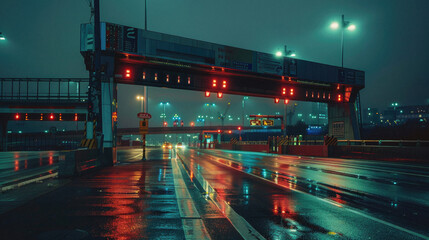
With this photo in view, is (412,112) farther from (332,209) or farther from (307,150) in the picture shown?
(332,209)

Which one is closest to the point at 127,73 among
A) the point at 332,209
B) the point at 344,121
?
the point at 332,209

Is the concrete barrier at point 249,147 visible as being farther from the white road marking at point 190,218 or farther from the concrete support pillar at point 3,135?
the concrete support pillar at point 3,135

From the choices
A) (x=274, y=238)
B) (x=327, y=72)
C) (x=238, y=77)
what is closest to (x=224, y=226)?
(x=274, y=238)

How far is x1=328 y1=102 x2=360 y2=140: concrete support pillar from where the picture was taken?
35250mm

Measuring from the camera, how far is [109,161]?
18.3 m

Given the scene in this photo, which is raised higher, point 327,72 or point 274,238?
point 327,72

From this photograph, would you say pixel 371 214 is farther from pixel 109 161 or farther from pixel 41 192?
pixel 109 161

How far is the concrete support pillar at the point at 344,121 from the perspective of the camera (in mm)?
35250

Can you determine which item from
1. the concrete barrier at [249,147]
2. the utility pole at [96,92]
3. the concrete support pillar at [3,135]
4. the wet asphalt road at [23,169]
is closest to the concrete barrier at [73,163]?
the wet asphalt road at [23,169]

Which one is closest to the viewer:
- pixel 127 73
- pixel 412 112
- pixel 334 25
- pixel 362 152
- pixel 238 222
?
pixel 238 222

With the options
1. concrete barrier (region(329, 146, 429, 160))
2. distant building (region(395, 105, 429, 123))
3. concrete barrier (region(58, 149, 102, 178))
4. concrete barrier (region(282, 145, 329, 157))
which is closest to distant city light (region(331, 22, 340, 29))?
concrete barrier (region(329, 146, 429, 160))

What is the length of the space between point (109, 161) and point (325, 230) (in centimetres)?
1571

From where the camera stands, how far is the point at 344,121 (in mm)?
36219

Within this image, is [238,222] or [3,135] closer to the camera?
[238,222]
